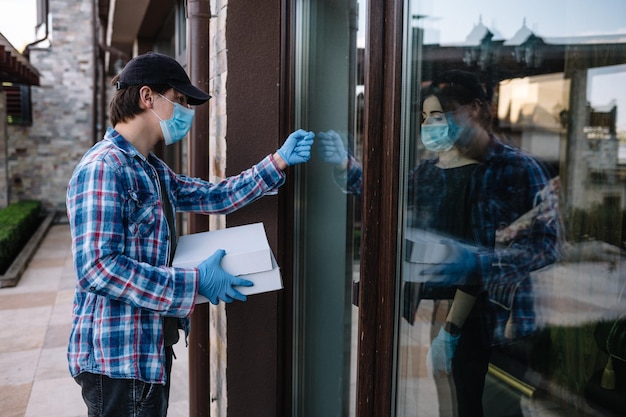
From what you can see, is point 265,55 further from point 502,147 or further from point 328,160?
point 502,147

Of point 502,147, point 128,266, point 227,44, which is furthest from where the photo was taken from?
point 227,44

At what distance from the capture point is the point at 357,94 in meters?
2.04

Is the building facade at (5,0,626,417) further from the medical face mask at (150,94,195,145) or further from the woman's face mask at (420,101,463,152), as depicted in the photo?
the medical face mask at (150,94,195,145)

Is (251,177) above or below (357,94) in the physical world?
below

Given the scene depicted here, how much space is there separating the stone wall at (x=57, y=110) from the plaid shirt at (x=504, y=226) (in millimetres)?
11917

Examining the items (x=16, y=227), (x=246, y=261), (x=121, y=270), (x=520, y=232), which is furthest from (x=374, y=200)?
(x=16, y=227)

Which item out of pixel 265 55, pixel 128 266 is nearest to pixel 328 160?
pixel 265 55

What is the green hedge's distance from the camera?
25.1 ft

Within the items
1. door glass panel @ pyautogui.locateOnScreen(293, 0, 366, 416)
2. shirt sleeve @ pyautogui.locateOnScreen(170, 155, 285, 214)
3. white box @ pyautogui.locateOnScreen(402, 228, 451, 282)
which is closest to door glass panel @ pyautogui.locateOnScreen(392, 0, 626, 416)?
white box @ pyautogui.locateOnScreen(402, 228, 451, 282)

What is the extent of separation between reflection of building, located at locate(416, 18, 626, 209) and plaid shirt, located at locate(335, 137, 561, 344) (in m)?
0.24

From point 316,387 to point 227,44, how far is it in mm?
1446

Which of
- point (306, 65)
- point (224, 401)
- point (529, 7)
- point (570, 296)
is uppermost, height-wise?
point (529, 7)

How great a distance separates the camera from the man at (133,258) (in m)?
1.75

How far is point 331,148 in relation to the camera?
2230 millimetres
